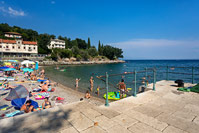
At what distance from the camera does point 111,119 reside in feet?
10.8

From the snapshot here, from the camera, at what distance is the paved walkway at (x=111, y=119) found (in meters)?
2.80

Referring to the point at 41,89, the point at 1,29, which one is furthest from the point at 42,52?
the point at 41,89

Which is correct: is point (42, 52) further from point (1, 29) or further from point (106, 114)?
point (106, 114)

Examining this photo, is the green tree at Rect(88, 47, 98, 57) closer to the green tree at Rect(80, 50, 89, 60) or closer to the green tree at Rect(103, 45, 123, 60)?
the green tree at Rect(80, 50, 89, 60)

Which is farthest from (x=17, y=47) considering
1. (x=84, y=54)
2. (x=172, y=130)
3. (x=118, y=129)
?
(x=172, y=130)

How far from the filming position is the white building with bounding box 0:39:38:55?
55781 millimetres

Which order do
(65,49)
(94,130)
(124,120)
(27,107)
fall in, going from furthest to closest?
(65,49) < (27,107) < (124,120) < (94,130)

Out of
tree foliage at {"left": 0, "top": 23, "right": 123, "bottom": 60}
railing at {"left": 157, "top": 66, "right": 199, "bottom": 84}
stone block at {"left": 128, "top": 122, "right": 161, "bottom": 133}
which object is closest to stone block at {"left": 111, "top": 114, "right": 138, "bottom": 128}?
stone block at {"left": 128, "top": 122, "right": 161, "bottom": 133}

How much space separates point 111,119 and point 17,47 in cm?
7330

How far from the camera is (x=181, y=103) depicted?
471 centimetres

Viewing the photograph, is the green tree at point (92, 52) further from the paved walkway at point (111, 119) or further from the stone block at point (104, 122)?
the stone block at point (104, 122)

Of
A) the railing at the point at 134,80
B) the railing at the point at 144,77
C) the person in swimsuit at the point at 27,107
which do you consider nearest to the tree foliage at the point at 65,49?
the railing at the point at 144,77

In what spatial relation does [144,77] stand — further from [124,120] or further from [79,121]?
[79,121]

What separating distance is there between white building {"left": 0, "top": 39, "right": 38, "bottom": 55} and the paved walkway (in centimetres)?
6806
